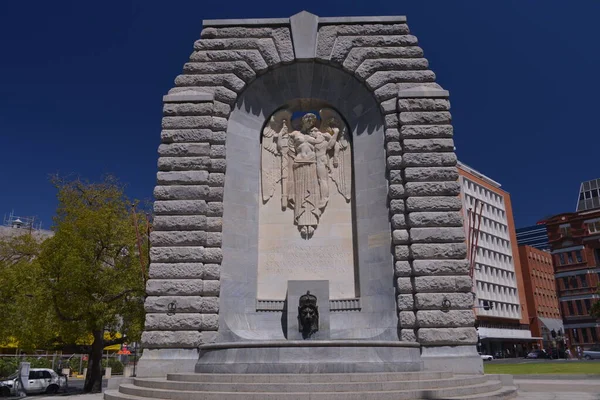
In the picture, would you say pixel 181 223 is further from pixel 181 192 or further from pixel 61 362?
pixel 61 362

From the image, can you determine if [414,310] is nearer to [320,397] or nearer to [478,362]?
[478,362]

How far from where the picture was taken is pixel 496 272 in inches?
3285

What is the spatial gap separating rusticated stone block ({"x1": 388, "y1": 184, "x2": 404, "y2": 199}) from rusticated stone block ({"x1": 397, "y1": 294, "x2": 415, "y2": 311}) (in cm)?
361

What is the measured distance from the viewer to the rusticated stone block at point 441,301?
51.6 feet

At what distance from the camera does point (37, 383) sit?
29.0 metres

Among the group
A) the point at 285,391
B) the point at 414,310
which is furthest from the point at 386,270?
the point at 285,391

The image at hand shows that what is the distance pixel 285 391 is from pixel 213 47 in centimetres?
1415

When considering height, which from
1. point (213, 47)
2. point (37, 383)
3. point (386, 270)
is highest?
point (213, 47)

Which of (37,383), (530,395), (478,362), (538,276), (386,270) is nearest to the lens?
(530,395)

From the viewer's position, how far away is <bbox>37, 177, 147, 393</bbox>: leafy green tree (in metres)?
24.3

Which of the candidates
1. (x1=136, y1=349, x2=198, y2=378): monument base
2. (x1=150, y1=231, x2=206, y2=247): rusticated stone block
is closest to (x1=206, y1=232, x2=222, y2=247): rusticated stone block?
(x1=150, y1=231, x2=206, y2=247): rusticated stone block

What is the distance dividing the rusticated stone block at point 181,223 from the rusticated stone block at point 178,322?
118 inches

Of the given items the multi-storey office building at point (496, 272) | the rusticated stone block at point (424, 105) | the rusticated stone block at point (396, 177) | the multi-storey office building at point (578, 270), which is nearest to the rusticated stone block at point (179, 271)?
the rusticated stone block at point (396, 177)

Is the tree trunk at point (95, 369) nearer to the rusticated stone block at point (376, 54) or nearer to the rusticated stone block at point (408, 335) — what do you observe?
the rusticated stone block at point (408, 335)
